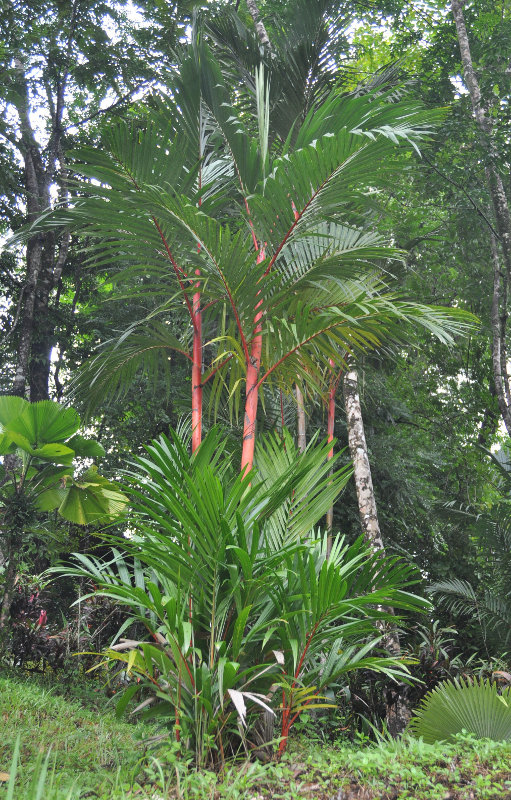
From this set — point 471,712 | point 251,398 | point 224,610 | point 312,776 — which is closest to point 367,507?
point 471,712

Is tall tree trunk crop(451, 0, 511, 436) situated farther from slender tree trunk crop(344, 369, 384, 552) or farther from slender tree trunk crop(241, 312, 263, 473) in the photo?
slender tree trunk crop(241, 312, 263, 473)

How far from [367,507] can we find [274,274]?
3.38 m

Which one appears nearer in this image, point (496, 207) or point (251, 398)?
point (251, 398)

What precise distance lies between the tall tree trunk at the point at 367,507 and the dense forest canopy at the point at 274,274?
0.02 m

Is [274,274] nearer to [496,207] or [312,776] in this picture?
[312,776]

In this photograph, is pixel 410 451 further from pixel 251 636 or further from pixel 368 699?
pixel 251 636

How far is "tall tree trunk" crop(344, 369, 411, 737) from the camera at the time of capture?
524cm

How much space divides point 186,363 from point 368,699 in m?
5.53

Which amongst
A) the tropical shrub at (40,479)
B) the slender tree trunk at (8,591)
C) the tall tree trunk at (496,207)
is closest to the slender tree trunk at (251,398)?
the tropical shrub at (40,479)

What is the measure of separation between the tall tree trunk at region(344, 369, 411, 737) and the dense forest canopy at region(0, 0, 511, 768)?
25mm

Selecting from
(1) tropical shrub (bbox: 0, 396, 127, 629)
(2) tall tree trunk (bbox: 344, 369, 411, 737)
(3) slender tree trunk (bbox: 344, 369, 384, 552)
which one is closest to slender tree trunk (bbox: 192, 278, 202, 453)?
(2) tall tree trunk (bbox: 344, 369, 411, 737)

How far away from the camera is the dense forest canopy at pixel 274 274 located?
11.3 feet

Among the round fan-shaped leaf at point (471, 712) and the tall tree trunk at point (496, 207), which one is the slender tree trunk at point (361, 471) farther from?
the round fan-shaped leaf at point (471, 712)

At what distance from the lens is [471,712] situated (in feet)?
11.0
